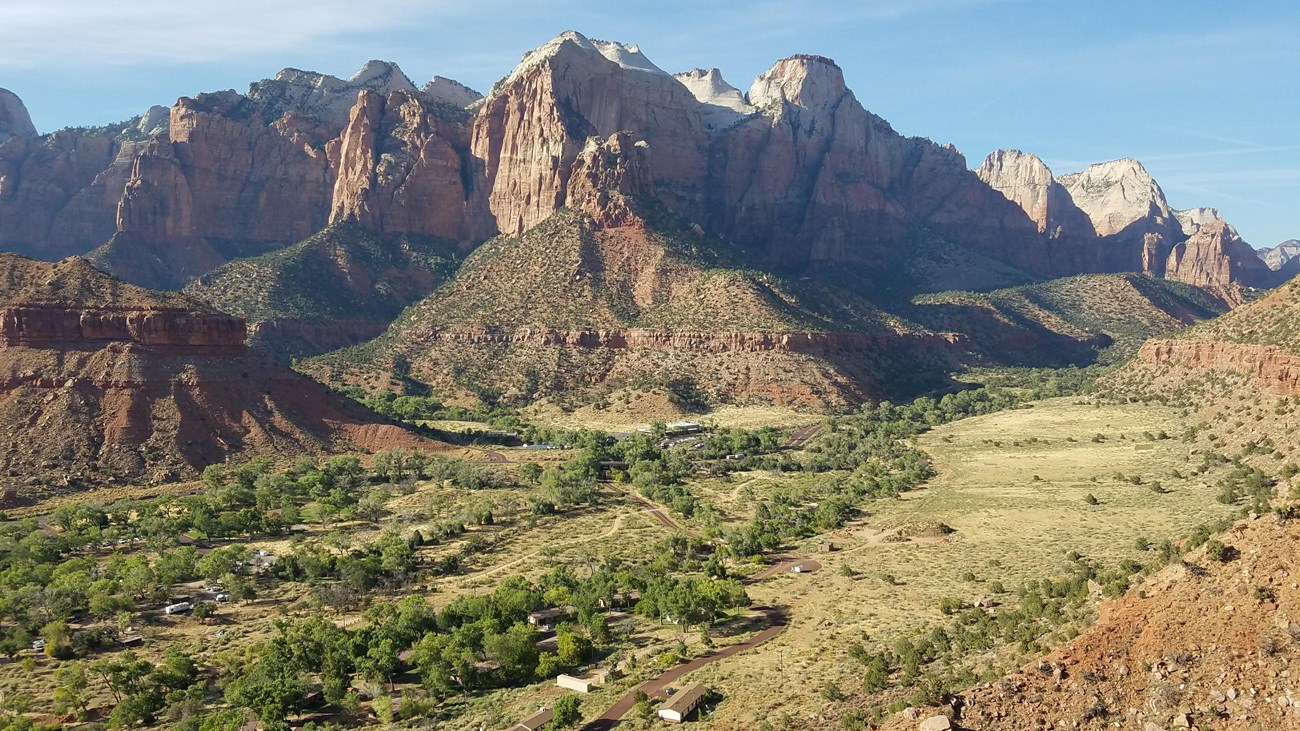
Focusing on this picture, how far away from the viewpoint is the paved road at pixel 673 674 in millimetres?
36006

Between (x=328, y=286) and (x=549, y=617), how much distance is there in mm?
133529

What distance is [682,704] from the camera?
34781 mm

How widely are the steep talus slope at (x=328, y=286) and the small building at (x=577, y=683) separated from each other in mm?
122938

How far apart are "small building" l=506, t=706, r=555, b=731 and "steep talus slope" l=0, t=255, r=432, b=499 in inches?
2449

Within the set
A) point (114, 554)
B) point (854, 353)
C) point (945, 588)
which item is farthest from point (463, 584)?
point (854, 353)

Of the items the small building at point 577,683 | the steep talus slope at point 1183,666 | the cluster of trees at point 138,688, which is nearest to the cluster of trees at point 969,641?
the steep talus slope at point 1183,666

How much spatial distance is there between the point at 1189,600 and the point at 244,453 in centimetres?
8483

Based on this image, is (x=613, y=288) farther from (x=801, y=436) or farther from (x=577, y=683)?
(x=577, y=683)

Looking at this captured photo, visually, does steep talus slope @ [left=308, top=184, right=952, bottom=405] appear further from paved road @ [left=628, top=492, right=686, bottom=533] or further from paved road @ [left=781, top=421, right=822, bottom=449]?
paved road @ [left=628, top=492, right=686, bottom=533]

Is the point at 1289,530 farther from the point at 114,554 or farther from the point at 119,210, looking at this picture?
the point at 119,210

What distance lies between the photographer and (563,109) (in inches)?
7426

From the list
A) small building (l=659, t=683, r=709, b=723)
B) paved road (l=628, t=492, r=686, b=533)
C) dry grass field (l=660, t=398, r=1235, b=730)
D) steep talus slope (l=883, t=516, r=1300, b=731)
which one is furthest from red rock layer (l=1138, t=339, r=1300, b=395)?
small building (l=659, t=683, r=709, b=723)

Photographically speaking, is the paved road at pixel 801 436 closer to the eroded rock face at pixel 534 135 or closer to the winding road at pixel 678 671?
the winding road at pixel 678 671

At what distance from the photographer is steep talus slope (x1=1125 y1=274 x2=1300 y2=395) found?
81.6 m
